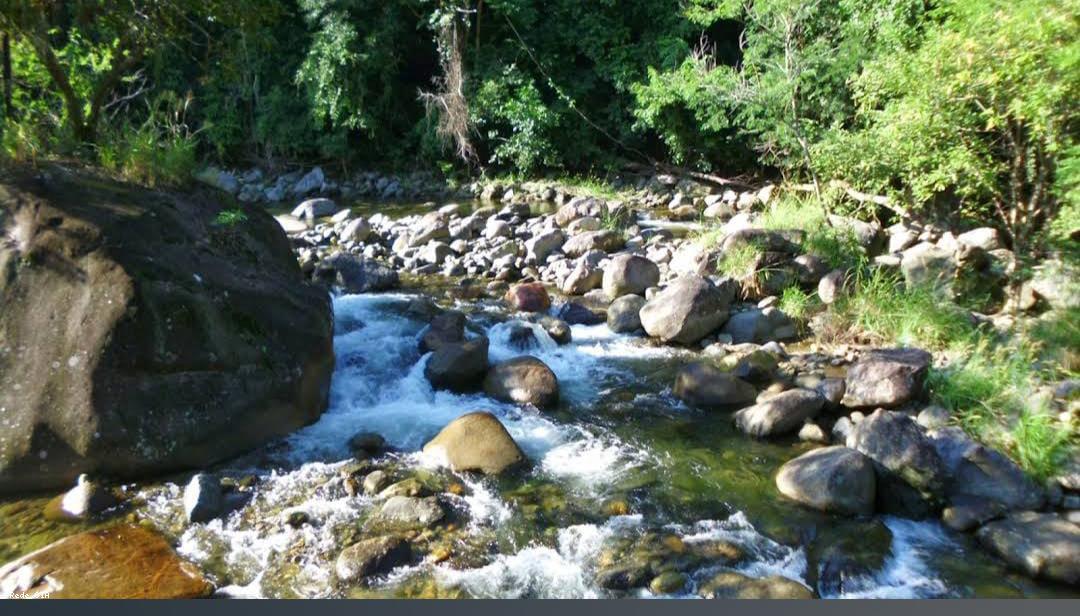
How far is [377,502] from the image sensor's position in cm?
416

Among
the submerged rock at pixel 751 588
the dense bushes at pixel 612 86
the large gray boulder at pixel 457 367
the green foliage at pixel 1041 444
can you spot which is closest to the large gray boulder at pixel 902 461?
the green foliage at pixel 1041 444

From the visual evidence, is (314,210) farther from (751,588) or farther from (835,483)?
(751,588)

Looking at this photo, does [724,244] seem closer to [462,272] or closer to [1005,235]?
[1005,235]

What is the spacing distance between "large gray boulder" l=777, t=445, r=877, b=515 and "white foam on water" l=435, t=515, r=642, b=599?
3.66ft

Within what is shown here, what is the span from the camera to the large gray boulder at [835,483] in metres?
4.07

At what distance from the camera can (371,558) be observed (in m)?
3.57

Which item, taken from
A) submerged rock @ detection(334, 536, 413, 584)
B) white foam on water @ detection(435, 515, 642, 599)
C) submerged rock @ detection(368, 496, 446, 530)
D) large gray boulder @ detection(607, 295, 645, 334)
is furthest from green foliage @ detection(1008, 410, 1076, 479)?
submerged rock @ detection(334, 536, 413, 584)

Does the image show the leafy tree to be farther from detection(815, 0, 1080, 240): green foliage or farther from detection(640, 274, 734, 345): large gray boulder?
detection(815, 0, 1080, 240): green foliage

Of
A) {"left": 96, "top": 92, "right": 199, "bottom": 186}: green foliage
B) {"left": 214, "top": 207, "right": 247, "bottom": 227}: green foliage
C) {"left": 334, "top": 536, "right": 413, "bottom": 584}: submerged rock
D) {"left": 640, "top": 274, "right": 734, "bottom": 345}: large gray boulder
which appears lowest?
{"left": 334, "top": 536, "right": 413, "bottom": 584}: submerged rock

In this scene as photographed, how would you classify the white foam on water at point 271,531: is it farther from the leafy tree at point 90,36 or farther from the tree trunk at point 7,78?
the tree trunk at point 7,78

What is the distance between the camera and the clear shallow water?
353 centimetres

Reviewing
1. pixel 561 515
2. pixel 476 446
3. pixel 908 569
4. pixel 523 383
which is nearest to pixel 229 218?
pixel 523 383

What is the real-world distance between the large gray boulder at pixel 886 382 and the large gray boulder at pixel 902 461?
0.51 m

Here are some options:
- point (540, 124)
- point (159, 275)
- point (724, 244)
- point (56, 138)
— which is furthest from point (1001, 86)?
point (540, 124)
